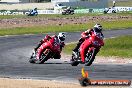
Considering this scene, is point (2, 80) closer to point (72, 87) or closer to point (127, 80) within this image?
point (72, 87)

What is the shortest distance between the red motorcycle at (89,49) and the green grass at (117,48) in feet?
14.5

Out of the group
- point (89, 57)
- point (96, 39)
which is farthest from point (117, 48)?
point (96, 39)

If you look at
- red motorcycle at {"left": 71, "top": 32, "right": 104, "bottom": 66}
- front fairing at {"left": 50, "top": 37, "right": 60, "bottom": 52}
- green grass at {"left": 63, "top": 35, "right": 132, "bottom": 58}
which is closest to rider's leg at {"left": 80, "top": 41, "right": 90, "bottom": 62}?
red motorcycle at {"left": 71, "top": 32, "right": 104, "bottom": 66}

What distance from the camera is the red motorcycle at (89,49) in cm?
2323

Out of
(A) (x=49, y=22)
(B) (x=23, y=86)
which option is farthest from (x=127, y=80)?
(A) (x=49, y=22)

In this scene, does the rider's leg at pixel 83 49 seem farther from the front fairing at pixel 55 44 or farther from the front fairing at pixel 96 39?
the front fairing at pixel 55 44

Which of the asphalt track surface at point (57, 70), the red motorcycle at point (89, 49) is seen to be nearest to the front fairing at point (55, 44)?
the asphalt track surface at point (57, 70)

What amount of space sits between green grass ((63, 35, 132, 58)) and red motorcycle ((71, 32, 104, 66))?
14.5 feet

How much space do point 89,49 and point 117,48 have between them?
30.7ft

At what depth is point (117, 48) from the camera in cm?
3266

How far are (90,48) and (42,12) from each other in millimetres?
76301

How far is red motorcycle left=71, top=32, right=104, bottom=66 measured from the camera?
23234 mm

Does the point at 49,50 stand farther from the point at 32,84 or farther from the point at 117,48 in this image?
the point at 117,48

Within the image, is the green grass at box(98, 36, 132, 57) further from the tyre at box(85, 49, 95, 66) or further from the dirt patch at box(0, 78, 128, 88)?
the dirt patch at box(0, 78, 128, 88)
